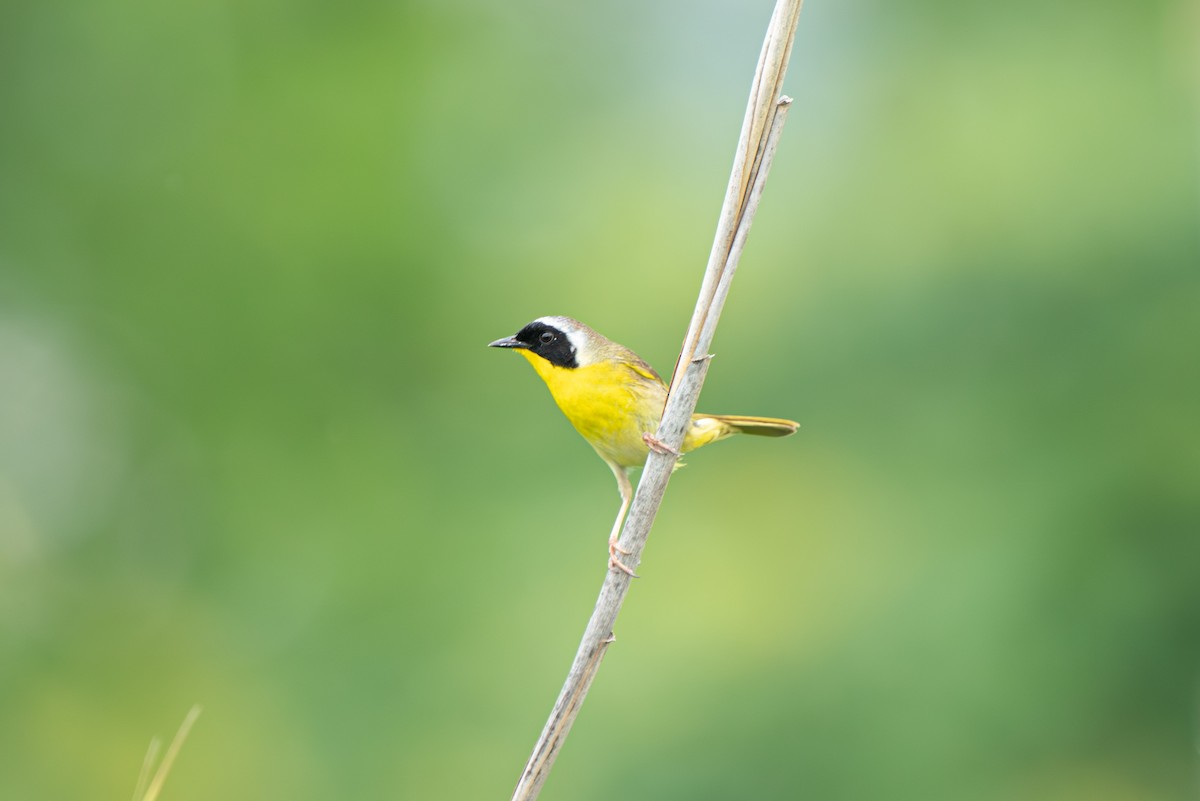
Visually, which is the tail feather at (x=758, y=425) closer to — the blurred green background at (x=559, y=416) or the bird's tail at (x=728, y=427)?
the bird's tail at (x=728, y=427)

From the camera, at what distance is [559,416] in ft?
24.3

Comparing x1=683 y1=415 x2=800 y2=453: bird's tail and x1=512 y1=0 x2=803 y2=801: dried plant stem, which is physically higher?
x1=512 y1=0 x2=803 y2=801: dried plant stem

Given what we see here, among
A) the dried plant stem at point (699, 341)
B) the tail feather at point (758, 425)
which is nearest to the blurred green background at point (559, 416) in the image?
the tail feather at point (758, 425)

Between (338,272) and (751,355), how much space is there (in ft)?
10.1

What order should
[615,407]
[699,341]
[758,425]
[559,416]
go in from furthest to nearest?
1. [559,416]
2. [758,425]
3. [615,407]
4. [699,341]

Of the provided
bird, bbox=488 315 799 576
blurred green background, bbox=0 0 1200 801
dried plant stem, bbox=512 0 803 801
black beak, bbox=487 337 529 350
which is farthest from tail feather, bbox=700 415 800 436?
blurred green background, bbox=0 0 1200 801

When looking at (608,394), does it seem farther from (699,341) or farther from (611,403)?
(699,341)

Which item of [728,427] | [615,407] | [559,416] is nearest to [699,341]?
[615,407]

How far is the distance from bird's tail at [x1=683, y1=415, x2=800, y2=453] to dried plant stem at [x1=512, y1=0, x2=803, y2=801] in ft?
4.76

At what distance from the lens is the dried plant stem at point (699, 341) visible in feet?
4.33

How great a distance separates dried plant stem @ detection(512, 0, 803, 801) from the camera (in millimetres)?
1321

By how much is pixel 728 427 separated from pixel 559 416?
4346 millimetres

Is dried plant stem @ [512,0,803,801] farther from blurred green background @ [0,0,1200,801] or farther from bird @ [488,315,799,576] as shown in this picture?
blurred green background @ [0,0,1200,801]

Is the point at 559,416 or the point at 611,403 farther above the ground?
the point at 611,403
